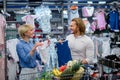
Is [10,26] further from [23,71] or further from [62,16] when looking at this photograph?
[23,71]

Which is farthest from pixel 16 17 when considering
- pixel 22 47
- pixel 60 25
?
pixel 22 47

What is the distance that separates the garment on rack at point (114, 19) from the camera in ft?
28.4

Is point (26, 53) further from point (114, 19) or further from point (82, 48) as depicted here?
point (114, 19)

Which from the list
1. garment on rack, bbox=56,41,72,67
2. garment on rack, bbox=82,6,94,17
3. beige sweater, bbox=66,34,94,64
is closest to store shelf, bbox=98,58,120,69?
beige sweater, bbox=66,34,94,64

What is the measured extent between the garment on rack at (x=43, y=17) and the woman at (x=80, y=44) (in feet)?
10.6

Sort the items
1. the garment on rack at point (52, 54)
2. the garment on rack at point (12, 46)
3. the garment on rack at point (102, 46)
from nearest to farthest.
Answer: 1. the garment on rack at point (12, 46)
2. the garment on rack at point (52, 54)
3. the garment on rack at point (102, 46)

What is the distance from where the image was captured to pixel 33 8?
7758mm

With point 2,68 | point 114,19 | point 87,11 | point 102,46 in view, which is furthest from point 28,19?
point 114,19

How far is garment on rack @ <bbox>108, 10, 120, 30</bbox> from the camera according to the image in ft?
28.4

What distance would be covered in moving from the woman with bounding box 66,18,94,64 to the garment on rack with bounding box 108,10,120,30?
467 centimetres

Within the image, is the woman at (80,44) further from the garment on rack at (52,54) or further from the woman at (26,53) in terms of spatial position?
the garment on rack at (52,54)

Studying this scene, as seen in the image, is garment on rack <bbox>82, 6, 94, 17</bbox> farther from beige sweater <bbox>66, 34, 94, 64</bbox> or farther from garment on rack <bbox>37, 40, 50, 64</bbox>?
beige sweater <bbox>66, 34, 94, 64</bbox>

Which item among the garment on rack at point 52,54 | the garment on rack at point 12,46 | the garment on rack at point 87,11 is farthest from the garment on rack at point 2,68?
the garment on rack at point 87,11

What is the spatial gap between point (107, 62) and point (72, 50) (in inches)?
20.6
